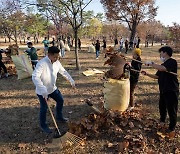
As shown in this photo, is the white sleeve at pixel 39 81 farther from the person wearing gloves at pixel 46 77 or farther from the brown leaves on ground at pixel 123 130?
the brown leaves on ground at pixel 123 130

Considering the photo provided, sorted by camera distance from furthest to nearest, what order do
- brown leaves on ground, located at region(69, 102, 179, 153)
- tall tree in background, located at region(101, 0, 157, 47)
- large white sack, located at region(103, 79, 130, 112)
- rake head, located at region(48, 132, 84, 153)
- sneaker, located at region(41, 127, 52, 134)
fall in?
tall tree in background, located at region(101, 0, 157, 47) → large white sack, located at region(103, 79, 130, 112) → sneaker, located at region(41, 127, 52, 134) → brown leaves on ground, located at region(69, 102, 179, 153) → rake head, located at region(48, 132, 84, 153)

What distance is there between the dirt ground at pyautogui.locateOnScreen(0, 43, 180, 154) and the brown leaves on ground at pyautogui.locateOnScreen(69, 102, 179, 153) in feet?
0.06

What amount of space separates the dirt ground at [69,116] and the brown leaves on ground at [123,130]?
2 centimetres

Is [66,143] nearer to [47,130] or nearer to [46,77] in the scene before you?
[47,130]

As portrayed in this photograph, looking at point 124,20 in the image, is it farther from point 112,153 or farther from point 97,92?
point 112,153

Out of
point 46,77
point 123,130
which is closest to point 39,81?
point 46,77

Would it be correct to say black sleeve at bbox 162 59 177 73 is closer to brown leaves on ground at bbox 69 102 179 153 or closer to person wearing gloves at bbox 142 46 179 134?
person wearing gloves at bbox 142 46 179 134

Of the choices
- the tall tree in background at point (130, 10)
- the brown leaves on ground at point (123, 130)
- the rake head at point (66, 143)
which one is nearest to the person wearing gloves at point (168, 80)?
the brown leaves on ground at point (123, 130)

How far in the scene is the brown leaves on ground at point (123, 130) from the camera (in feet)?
13.4

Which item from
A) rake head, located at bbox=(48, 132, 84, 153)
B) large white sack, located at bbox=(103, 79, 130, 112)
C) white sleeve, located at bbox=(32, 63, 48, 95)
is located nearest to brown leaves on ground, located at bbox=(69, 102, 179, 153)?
large white sack, located at bbox=(103, 79, 130, 112)

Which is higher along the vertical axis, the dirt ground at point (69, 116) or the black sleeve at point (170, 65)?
the black sleeve at point (170, 65)

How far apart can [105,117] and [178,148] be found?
58.1 inches

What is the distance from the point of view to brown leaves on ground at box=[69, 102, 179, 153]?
4.07 meters

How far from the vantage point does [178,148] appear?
4070 mm
